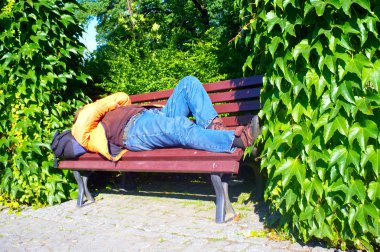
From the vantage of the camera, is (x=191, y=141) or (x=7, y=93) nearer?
(x=191, y=141)

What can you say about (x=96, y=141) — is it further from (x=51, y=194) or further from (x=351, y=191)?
(x=351, y=191)

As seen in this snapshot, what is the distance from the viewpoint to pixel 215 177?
3439 mm

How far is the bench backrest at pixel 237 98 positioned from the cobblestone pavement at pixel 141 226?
0.90 m

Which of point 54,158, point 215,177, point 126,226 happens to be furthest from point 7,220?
point 215,177

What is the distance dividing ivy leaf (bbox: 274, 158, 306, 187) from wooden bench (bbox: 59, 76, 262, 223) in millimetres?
636

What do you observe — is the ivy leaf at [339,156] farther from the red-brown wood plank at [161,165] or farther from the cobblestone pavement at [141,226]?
the red-brown wood plank at [161,165]

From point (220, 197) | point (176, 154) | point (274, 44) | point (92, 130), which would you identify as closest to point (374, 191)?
point (274, 44)

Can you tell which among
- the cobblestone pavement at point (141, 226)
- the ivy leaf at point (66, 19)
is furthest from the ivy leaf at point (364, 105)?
the ivy leaf at point (66, 19)

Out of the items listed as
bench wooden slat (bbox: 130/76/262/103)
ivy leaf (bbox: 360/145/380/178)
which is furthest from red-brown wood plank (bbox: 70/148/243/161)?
ivy leaf (bbox: 360/145/380/178)

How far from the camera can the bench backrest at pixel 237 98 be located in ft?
A: 14.0

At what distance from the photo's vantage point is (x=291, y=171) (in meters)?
2.65

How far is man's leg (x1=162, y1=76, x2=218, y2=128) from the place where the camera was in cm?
399

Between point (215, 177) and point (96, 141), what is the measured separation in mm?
1705

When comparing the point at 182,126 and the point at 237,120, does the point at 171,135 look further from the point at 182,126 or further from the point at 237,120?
the point at 237,120
